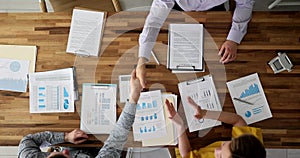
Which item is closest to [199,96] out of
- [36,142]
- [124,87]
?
[124,87]

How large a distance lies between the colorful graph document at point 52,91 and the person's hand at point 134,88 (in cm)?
28

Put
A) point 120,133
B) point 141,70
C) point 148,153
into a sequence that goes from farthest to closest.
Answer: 1. point 148,153
2. point 141,70
3. point 120,133

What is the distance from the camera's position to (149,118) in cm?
173

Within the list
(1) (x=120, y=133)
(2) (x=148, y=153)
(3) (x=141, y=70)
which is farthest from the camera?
(2) (x=148, y=153)

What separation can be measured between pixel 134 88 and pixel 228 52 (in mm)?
439

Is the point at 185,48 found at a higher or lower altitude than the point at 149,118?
higher

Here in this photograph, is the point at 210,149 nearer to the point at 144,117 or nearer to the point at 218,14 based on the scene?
the point at 144,117

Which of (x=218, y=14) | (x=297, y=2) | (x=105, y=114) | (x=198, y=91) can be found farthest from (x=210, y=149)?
(x=297, y=2)

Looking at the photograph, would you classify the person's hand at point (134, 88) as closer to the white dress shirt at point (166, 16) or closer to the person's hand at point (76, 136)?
the white dress shirt at point (166, 16)

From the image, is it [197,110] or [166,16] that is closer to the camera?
[197,110]

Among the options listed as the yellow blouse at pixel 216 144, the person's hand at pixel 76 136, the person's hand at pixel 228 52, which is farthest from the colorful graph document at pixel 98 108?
the person's hand at pixel 228 52

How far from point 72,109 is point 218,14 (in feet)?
2.57

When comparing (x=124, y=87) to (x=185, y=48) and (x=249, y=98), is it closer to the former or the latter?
(x=185, y=48)

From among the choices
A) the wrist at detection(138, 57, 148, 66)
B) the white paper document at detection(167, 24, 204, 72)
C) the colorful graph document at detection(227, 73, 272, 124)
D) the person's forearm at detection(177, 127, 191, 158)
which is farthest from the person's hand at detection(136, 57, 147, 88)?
the colorful graph document at detection(227, 73, 272, 124)
